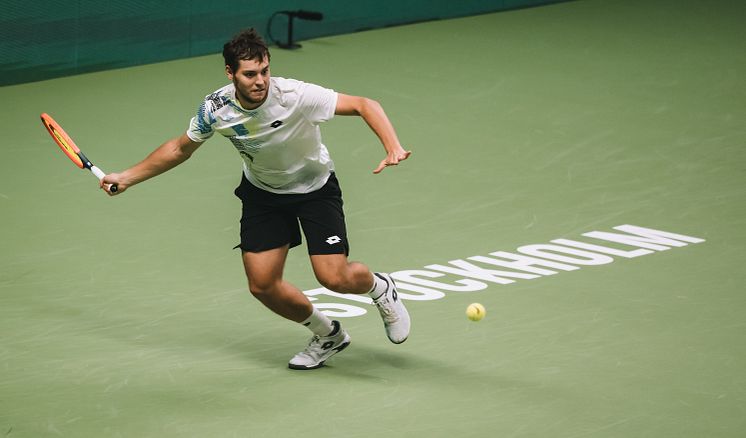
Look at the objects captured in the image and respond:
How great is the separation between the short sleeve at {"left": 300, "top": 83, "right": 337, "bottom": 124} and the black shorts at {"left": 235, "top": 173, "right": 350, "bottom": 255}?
512 mm

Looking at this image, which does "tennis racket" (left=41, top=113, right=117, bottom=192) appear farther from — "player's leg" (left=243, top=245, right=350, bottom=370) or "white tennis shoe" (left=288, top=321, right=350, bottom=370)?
"white tennis shoe" (left=288, top=321, right=350, bottom=370)

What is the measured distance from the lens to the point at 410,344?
870 centimetres

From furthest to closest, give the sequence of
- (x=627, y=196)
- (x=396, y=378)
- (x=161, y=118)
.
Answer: (x=161, y=118) → (x=627, y=196) → (x=396, y=378)

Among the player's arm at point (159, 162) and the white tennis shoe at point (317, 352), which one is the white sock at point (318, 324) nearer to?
the white tennis shoe at point (317, 352)

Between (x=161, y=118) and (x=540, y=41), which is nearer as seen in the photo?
(x=161, y=118)

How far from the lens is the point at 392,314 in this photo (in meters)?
8.38

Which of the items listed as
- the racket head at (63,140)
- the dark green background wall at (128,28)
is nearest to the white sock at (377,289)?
the racket head at (63,140)

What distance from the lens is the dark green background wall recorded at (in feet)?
48.1

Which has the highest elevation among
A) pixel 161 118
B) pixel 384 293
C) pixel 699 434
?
pixel 161 118

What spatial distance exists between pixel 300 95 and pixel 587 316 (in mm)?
2457

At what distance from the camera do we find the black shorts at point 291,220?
8.11m

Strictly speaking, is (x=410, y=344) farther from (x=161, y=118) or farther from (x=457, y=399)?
(x=161, y=118)

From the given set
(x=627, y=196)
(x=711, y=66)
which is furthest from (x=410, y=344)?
(x=711, y=66)

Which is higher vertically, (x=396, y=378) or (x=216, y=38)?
(x=216, y=38)
